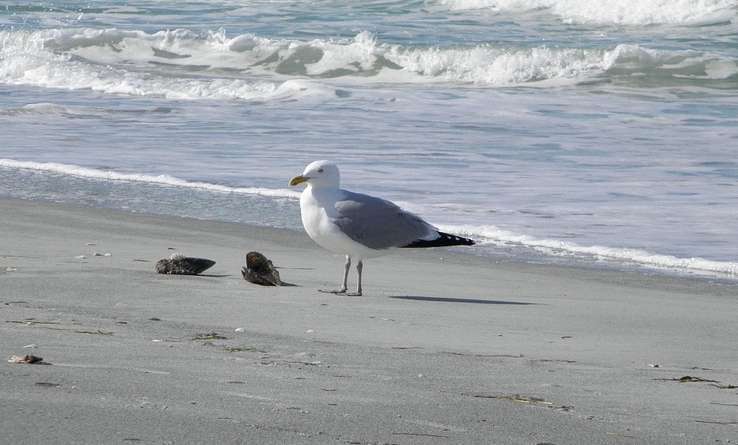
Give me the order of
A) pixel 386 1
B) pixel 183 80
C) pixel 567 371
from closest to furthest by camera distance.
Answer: pixel 567 371 → pixel 183 80 → pixel 386 1

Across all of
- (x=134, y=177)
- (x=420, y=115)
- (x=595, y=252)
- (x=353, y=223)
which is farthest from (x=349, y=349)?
(x=420, y=115)

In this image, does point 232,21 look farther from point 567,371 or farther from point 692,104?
point 567,371

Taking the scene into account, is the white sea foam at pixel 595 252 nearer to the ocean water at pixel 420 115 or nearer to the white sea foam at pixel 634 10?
the ocean water at pixel 420 115

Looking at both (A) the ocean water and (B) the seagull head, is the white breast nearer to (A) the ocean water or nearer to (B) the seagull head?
(B) the seagull head

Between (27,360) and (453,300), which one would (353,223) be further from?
(27,360)

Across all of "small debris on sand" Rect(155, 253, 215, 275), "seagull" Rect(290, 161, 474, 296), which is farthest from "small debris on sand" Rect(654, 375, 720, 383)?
"small debris on sand" Rect(155, 253, 215, 275)

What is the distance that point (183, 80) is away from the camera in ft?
71.5

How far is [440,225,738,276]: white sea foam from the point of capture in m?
7.95

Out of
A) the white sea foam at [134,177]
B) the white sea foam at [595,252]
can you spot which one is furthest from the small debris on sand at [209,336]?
the white sea foam at [134,177]

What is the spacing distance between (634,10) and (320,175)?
24689 millimetres

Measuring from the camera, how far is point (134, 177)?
36.3ft

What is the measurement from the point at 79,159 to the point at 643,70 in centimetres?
1257

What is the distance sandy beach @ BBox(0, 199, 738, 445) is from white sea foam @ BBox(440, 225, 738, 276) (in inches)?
15.1

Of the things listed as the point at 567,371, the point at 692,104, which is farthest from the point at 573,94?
the point at 567,371
